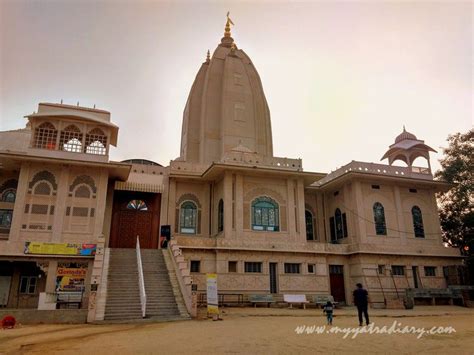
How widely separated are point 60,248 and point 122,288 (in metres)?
6.52

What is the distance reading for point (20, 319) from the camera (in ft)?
46.8

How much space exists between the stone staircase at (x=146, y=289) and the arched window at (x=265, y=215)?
6489 mm

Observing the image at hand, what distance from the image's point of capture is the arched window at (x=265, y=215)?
24938mm

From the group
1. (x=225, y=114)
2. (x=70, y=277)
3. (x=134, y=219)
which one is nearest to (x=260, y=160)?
(x=225, y=114)

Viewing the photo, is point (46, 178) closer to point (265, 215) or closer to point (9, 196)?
point (9, 196)

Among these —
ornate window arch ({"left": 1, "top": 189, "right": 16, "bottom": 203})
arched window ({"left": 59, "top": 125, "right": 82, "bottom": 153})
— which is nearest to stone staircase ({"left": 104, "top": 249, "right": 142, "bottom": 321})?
arched window ({"left": 59, "top": 125, "right": 82, "bottom": 153})

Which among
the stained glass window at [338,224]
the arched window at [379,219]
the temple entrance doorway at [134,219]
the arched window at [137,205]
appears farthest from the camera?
the stained glass window at [338,224]

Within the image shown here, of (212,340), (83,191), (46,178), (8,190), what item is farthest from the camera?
(8,190)

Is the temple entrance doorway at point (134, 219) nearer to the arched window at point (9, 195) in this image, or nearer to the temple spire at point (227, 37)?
the arched window at point (9, 195)

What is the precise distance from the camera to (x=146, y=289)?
17438mm

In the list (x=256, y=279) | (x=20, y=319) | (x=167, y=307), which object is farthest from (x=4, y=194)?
(x=256, y=279)

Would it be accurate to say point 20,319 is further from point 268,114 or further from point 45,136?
point 268,114

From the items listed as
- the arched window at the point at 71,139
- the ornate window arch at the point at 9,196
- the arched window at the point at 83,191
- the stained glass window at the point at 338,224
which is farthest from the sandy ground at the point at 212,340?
the stained glass window at the point at 338,224

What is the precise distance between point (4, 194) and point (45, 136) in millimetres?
4695
